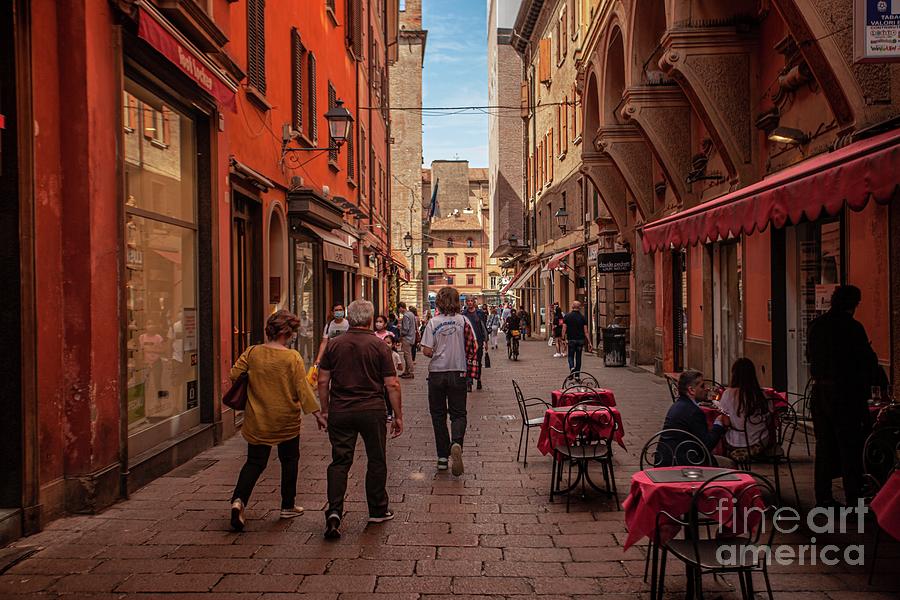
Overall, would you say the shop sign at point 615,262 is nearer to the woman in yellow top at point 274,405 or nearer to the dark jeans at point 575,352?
the dark jeans at point 575,352

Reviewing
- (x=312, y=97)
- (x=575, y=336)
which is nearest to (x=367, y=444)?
(x=312, y=97)

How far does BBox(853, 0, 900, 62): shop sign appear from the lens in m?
6.67

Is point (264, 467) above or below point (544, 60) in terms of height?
below

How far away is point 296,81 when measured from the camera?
49.5 ft

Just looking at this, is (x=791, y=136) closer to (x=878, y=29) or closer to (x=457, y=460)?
(x=878, y=29)

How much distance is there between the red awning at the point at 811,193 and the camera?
17.4 ft

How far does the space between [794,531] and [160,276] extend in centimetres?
655

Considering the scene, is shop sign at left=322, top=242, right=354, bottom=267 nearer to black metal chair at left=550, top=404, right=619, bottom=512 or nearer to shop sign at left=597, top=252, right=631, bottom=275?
shop sign at left=597, top=252, right=631, bottom=275

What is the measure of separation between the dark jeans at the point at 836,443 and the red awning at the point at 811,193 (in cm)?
146

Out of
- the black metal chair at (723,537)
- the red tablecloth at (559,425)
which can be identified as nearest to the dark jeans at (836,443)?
the red tablecloth at (559,425)

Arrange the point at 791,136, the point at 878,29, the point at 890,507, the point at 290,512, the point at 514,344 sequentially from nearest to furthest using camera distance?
the point at 890,507 < the point at 290,512 < the point at 878,29 < the point at 791,136 < the point at 514,344

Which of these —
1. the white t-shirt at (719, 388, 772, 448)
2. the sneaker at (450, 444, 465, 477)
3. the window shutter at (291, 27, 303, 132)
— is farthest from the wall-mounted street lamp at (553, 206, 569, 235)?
the white t-shirt at (719, 388, 772, 448)

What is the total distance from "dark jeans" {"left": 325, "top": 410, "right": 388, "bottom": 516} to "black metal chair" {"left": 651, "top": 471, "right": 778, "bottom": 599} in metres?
2.41

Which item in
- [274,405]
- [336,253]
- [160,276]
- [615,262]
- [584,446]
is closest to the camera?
[274,405]
